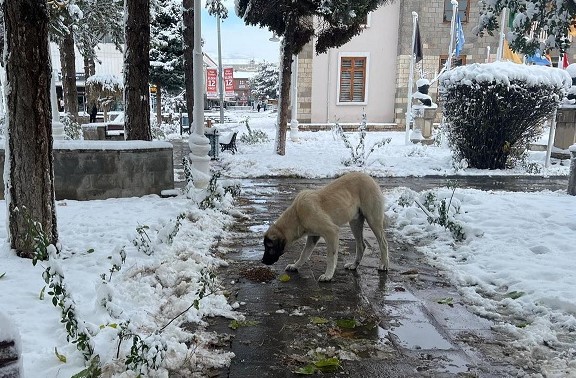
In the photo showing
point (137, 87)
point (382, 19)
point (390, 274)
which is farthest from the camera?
point (382, 19)

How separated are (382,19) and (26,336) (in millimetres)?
24708

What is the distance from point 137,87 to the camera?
323 inches

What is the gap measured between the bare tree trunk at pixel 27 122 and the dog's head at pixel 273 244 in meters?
2.13

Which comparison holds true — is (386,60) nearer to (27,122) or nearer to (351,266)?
(351,266)

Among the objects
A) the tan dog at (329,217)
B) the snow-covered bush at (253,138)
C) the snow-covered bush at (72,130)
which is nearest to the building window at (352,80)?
the snow-covered bush at (253,138)

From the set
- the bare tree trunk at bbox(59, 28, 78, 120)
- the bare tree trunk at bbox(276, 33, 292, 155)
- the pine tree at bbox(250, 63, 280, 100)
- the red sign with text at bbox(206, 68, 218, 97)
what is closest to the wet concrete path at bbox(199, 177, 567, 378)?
the bare tree trunk at bbox(276, 33, 292, 155)

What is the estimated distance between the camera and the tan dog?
4.52m

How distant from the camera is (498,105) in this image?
10992mm

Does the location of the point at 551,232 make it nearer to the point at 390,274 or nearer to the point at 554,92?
the point at 390,274

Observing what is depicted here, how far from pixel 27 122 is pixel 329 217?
2966 mm

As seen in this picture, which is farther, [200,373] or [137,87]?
[137,87]

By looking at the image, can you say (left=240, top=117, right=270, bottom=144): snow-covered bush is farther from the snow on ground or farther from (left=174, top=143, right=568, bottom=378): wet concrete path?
(left=174, top=143, right=568, bottom=378): wet concrete path

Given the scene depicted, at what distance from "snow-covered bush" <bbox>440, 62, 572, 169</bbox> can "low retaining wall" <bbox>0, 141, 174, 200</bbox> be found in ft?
25.1

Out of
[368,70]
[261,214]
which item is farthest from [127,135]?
[368,70]
